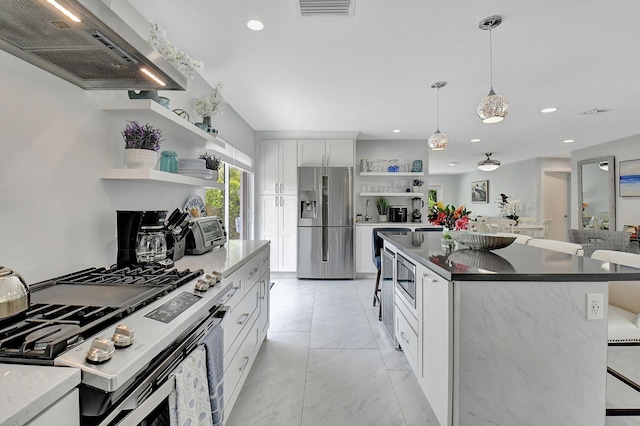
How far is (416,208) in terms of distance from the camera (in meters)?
5.67

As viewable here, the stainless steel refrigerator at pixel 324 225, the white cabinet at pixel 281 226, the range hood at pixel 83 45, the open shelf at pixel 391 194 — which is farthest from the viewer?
the open shelf at pixel 391 194

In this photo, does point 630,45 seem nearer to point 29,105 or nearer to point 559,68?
point 559,68

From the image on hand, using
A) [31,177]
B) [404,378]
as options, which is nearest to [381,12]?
[31,177]

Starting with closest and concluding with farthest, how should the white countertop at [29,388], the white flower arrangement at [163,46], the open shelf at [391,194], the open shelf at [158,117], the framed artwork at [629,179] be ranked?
the white countertop at [29,388] → the open shelf at [158,117] → the white flower arrangement at [163,46] → the framed artwork at [629,179] → the open shelf at [391,194]

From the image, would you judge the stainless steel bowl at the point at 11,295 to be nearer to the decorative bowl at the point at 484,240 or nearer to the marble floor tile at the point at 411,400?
the marble floor tile at the point at 411,400

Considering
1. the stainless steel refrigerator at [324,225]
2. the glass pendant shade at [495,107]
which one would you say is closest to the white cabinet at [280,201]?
the stainless steel refrigerator at [324,225]

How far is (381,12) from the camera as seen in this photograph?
190cm

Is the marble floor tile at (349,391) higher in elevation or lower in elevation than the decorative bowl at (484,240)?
lower

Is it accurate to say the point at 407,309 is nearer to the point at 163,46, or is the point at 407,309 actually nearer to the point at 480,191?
the point at 163,46

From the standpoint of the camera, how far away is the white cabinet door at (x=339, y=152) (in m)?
5.06

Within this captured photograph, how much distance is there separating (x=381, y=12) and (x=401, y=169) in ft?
13.0

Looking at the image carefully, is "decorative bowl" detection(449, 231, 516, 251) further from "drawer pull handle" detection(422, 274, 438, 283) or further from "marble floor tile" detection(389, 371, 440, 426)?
"marble floor tile" detection(389, 371, 440, 426)

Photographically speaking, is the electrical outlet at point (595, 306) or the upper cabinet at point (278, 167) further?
the upper cabinet at point (278, 167)

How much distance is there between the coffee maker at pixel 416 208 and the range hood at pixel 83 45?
16.1 feet
